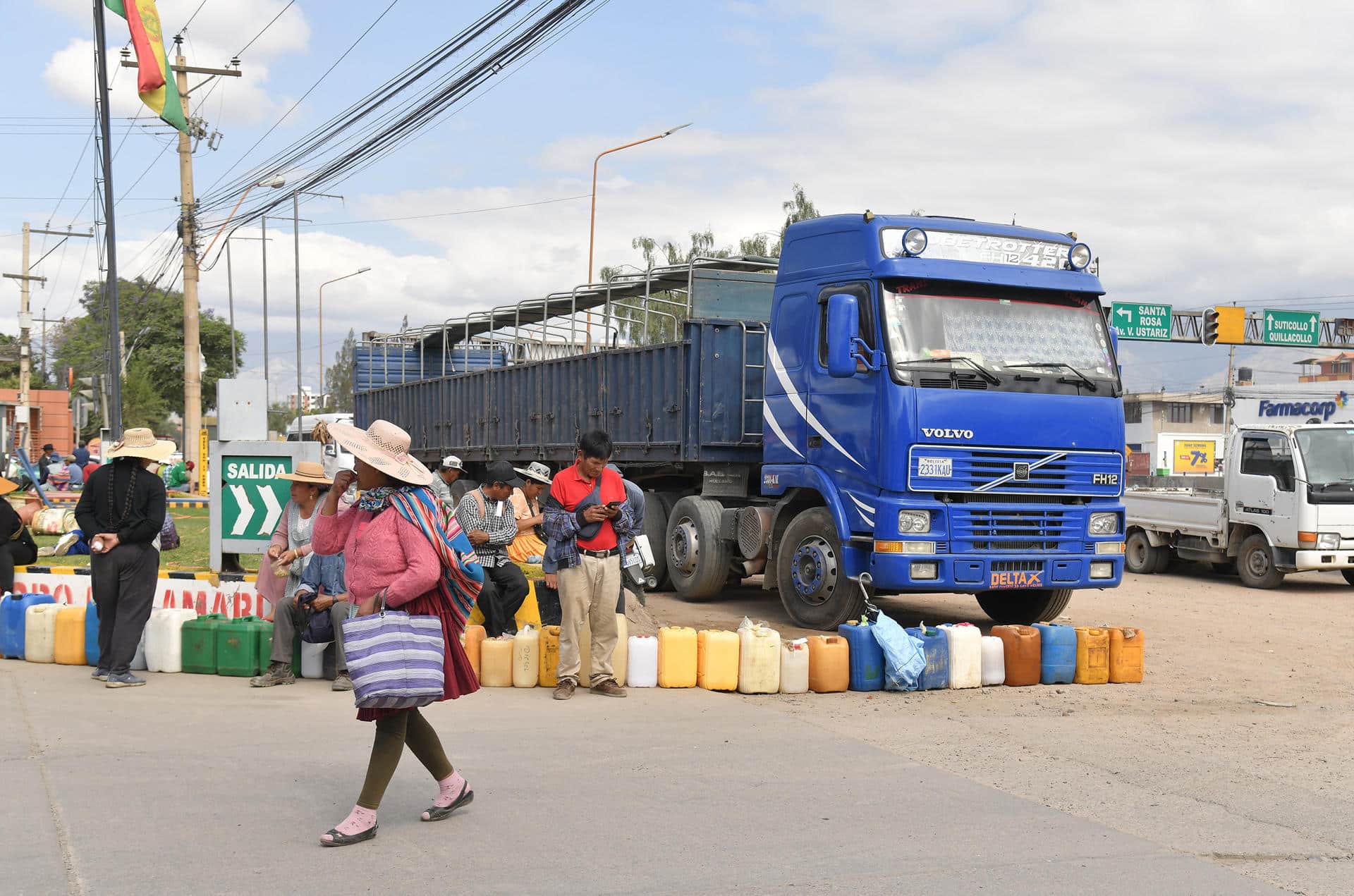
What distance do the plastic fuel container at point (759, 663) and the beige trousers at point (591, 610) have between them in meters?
0.92

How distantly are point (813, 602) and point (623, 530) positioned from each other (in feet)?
10.3

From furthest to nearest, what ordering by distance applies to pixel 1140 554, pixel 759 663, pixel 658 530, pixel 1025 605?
1. pixel 1140 554
2. pixel 658 530
3. pixel 1025 605
4. pixel 759 663

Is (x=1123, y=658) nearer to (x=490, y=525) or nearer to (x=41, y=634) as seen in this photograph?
(x=490, y=525)

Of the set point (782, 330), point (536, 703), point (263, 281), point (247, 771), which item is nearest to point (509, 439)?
point (782, 330)

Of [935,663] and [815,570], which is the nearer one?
[935,663]

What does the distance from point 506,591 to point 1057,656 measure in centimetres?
420

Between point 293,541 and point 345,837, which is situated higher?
point 293,541

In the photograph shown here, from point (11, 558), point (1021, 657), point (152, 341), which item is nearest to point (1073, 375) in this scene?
point (1021, 657)

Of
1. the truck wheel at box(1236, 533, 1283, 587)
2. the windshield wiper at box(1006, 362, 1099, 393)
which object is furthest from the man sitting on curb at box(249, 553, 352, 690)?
the truck wheel at box(1236, 533, 1283, 587)

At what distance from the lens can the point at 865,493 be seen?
10633 mm

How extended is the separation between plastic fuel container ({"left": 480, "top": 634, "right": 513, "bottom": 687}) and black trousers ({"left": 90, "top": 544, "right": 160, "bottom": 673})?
2.31m

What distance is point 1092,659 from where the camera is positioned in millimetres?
9500

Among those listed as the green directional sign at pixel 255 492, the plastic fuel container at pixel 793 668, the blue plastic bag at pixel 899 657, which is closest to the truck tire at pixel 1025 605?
the blue plastic bag at pixel 899 657

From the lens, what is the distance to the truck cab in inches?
407
